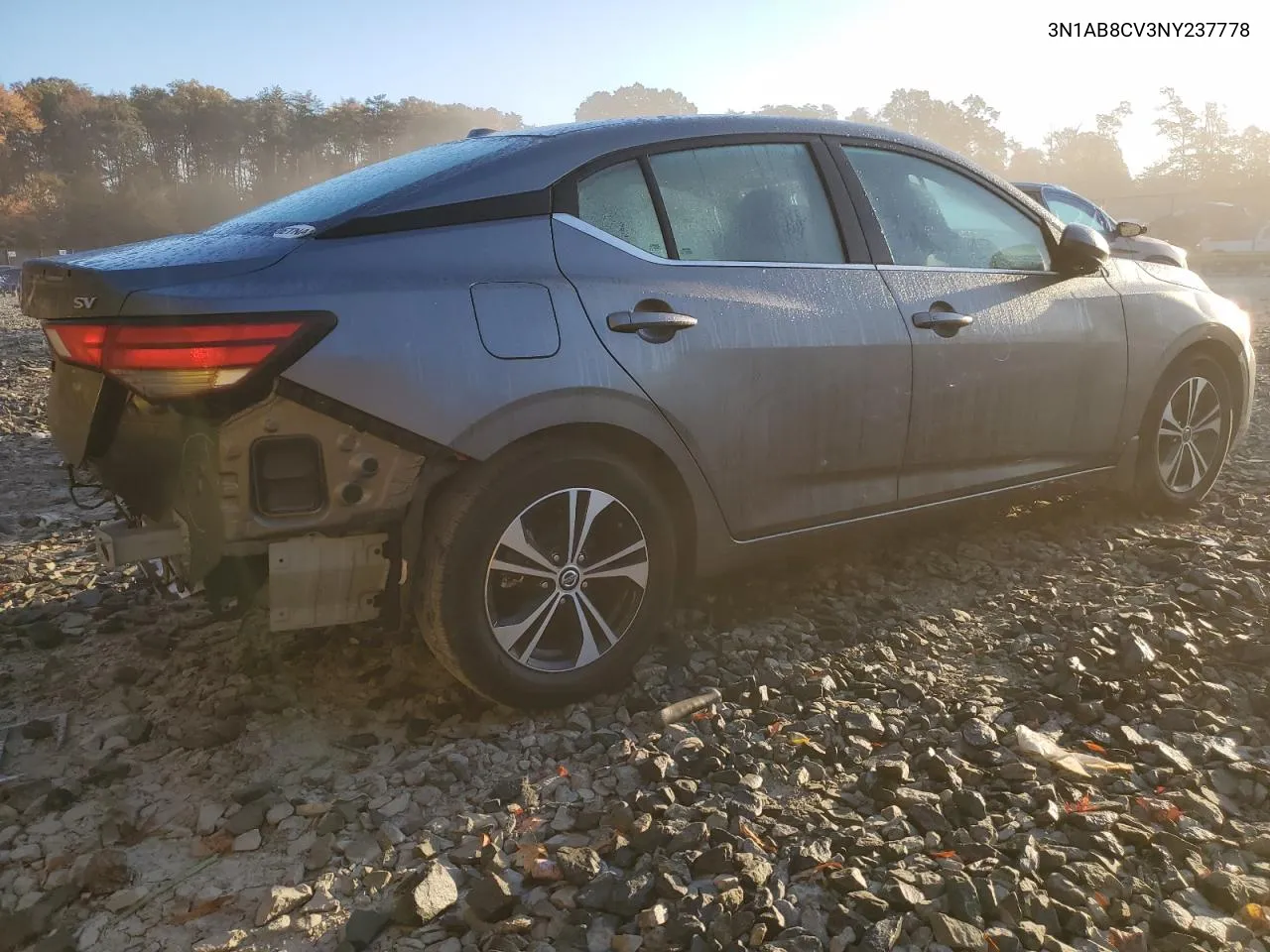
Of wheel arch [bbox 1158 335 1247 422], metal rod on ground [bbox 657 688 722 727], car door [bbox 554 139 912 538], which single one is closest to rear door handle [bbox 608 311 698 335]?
car door [bbox 554 139 912 538]

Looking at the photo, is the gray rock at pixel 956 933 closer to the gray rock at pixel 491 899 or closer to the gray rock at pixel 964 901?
the gray rock at pixel 964 901

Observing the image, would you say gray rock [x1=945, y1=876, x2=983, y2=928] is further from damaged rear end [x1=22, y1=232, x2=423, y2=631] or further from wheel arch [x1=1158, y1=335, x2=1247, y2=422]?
wheel arch [x1=1158, y1=335, x2=1247, y2=422]

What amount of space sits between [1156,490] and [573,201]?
3.26 meters

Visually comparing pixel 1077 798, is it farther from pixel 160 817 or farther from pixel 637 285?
pixel 160 817

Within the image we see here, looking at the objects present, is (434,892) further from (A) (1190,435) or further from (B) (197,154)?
(B) (197,154)

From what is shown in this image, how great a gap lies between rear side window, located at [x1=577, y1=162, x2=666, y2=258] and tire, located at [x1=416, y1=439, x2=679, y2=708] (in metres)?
0.67

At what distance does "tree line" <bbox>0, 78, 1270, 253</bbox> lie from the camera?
68.1 meters

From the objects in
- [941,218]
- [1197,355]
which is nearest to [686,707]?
[941,218]

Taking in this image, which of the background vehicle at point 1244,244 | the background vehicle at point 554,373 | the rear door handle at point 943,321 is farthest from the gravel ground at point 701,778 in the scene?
the background vehicle at point 1244,244

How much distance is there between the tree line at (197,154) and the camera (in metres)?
68.1

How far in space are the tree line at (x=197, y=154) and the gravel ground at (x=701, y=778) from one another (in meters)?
65.0

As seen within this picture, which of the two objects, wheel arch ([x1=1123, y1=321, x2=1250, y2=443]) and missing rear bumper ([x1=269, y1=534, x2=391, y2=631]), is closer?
missing rear bumper ([x1=269, y1=534, x2=391, y2=631])

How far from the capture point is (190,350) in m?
2.37

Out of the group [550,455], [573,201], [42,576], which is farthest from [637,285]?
[42,576]
